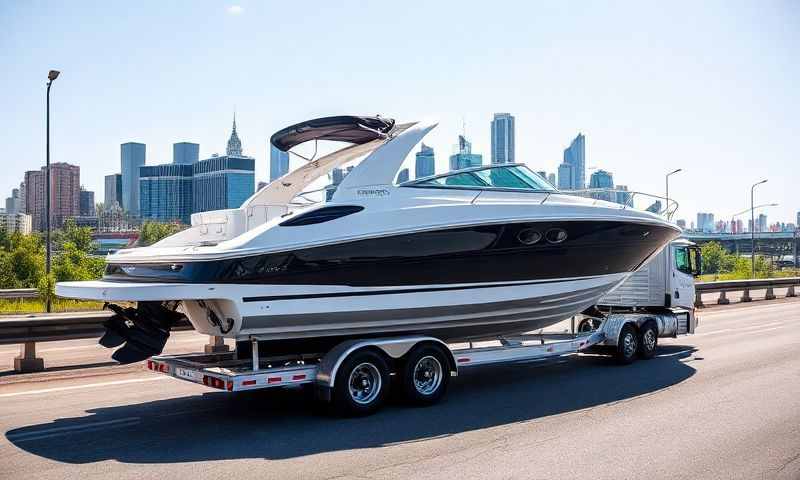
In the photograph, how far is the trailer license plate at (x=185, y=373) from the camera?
331 inches

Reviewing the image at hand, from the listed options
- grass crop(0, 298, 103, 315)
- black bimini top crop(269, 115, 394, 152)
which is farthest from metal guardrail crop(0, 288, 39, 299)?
black bimini top crop(269, 115, 394, 152)

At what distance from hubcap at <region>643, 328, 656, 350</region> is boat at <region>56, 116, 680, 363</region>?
5.07 ft

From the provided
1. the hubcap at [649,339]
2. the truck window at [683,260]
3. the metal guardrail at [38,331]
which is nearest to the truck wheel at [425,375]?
the metal guardrail at [38,331]

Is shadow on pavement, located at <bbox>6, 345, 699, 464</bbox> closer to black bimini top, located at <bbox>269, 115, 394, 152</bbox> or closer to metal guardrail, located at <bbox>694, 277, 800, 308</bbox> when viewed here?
black bimini top, located at <bbox>269, 115, 394, 152</bbox>

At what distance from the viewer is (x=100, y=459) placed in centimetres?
664

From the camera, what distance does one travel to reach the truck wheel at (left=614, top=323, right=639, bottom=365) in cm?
1241

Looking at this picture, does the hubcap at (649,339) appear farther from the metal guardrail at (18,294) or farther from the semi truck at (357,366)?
the metal guardrail at (18,294)

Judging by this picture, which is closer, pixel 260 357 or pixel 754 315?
pixel 260 357

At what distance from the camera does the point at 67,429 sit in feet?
25.4

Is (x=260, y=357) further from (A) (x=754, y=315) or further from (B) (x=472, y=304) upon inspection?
(A) (x=754, y=315)

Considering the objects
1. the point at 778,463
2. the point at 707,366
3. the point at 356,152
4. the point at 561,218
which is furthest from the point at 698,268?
the point at 778,463

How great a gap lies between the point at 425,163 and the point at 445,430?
163 inches

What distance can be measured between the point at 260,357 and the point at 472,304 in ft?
9.84

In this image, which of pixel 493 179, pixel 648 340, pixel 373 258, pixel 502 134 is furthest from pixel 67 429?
pixel 502 134
